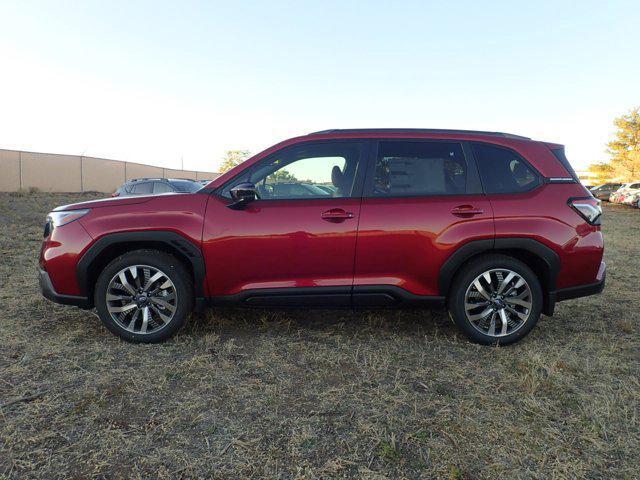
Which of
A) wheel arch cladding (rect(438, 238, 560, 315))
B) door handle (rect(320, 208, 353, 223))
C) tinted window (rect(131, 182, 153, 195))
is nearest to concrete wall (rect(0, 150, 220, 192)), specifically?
tinted window (rect(131, 182, 153, 195))

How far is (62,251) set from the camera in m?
3.31

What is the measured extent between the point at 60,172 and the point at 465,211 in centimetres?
3169

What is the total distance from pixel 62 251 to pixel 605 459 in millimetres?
3876

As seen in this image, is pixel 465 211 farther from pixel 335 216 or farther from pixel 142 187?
pixel 142 187

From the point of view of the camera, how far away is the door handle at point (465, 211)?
3.29 meters

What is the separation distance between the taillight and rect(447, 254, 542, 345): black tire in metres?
0.63

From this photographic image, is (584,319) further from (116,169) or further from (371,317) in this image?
(116,169)

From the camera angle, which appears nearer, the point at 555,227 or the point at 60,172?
the point at 555,227

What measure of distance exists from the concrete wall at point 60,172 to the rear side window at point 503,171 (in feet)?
96.0

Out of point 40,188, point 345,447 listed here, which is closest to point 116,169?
point 40,188

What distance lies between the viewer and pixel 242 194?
320 centimetres

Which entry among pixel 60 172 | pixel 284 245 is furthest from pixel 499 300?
pixel 60 172

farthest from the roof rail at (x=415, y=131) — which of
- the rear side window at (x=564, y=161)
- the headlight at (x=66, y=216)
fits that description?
the headlight at (x=66, y=216)

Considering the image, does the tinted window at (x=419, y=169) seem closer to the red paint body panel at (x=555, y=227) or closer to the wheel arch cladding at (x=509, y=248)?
the red paint body panel at (x=555, y=227)
